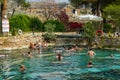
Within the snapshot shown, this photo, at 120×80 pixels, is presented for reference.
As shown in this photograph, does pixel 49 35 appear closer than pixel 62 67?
No

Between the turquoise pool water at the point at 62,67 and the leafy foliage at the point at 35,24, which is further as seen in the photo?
the leafy foliage at the point at 35,24

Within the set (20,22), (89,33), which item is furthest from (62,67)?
(20,22)

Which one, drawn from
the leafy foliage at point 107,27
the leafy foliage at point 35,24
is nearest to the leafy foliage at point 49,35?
the leafy foliage at point 35,24

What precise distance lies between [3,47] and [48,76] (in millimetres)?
16959

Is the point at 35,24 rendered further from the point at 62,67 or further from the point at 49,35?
the point at 62,67

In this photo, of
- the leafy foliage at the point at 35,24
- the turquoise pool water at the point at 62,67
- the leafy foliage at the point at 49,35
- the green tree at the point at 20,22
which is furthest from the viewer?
the leafy foliage at the point at 35,24

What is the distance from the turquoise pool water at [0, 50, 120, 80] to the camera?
2822 cm

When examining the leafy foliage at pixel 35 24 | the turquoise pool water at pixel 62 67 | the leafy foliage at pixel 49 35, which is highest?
the leafy foliage at pixel 35 24

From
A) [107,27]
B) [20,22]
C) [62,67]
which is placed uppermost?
[20,22]

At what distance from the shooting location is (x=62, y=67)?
3297 cm

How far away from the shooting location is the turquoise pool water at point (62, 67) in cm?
2822

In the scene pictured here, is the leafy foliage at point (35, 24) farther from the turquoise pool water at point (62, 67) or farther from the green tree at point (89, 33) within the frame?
the turquoise pool water at point (62, 67)

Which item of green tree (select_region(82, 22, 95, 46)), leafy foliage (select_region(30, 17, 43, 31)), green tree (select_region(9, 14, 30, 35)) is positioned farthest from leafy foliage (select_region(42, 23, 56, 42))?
leafy foliage (select_region(30, 17, 43, 31))

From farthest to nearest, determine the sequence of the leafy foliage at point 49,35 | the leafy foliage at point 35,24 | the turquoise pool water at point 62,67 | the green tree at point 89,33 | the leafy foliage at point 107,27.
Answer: the leafy foliage at point 35,24
the leafy foliage at point 107,27
the leafy foliage at point 49,35
the green tree at point 89,33
the turquoise pool water at point 62,67
